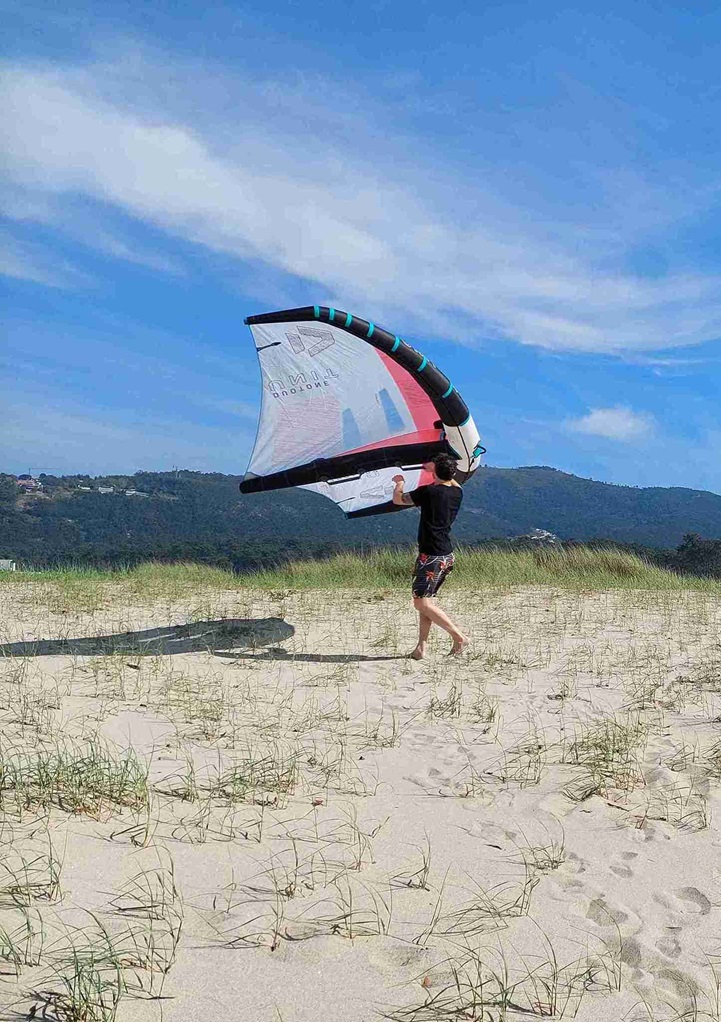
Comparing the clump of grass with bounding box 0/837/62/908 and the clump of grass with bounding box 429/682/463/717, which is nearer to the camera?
the clump of grass with bounding box 0/837/62/908

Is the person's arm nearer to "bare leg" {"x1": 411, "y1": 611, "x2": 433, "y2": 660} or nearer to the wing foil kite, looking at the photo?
"bare leg" {"x1": 411, "y1": 611, "x2": 433, "y2": 660}

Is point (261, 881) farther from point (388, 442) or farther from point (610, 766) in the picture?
point (388, 442)

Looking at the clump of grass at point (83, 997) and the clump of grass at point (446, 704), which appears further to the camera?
the clump of grass at point (446, 704)

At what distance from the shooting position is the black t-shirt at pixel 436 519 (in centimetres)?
814

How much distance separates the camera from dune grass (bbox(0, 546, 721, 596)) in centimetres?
1466

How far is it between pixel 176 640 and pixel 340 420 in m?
3.77

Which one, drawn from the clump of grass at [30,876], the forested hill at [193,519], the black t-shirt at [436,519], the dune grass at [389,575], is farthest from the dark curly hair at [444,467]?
the forested hill at [193,519]

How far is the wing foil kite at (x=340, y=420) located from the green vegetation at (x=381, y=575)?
14.1ft

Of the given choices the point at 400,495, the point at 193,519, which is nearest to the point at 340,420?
the point at 400,495

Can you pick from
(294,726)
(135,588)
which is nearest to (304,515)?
(135,588)

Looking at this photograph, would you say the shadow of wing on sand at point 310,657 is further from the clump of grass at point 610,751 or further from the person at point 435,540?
the clump of grass at point 610,751

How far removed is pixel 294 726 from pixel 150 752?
124cm

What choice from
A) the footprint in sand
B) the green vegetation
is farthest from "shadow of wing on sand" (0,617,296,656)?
the footprint in sand

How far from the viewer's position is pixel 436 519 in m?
8.15
